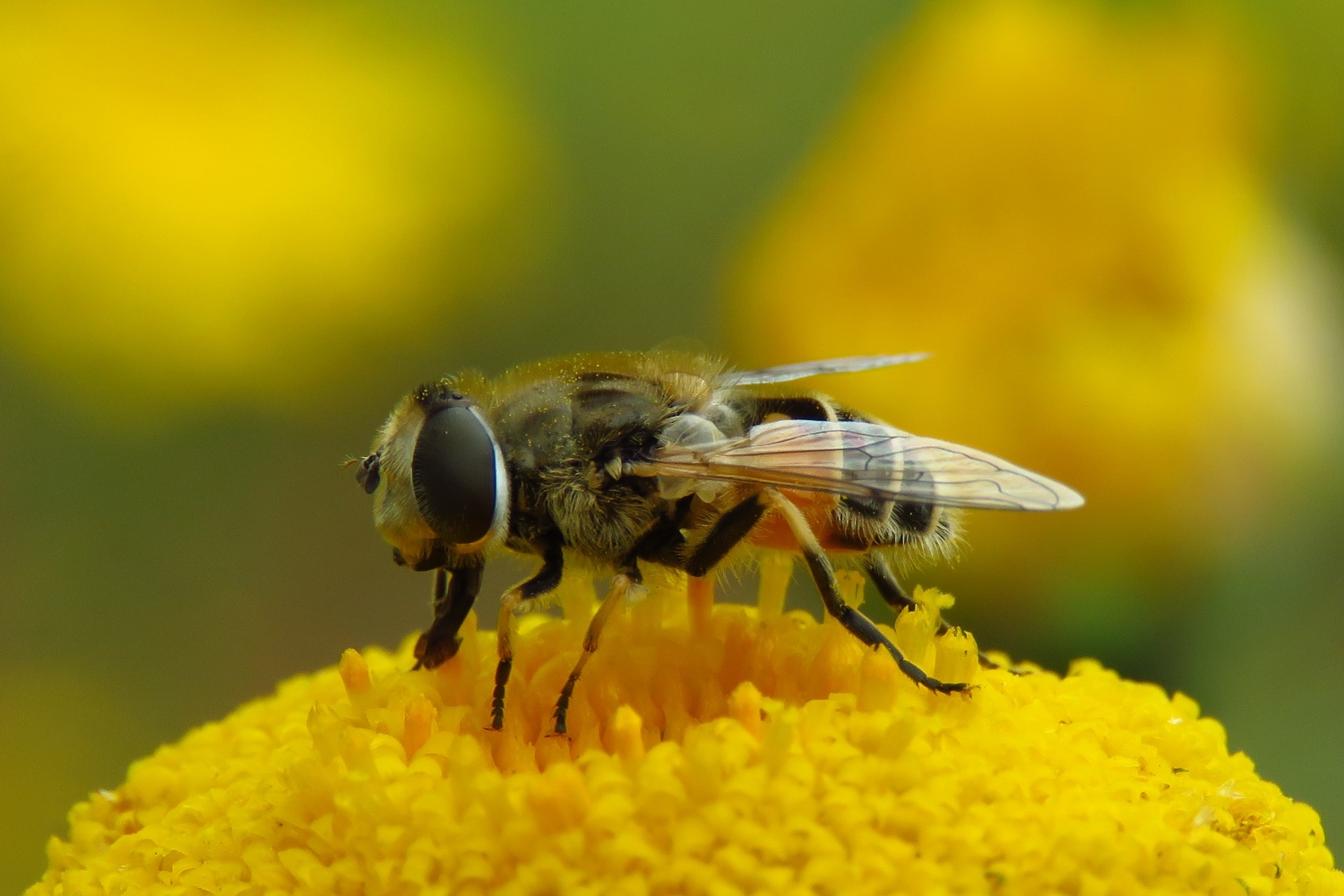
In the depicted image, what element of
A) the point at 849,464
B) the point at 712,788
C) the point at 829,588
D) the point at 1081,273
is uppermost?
the point at 1081,273

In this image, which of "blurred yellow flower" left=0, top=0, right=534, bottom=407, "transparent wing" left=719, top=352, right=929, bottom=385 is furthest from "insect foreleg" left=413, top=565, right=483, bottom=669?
"blurred yellow flower" left=0, top=0, right=534, bottom=407

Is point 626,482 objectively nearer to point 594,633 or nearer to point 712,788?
point 594,633

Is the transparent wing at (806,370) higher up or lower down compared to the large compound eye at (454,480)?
higher up

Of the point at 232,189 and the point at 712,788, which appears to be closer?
the point at 712,788

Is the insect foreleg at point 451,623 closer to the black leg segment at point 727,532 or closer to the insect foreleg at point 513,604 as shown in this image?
the insect foreleg at point 513,604

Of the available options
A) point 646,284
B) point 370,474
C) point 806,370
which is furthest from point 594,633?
point 646,284

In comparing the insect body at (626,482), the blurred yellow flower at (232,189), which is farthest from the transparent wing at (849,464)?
the blurred yellow flower at (232,189)

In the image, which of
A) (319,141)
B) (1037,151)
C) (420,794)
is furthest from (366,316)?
(420,794)
